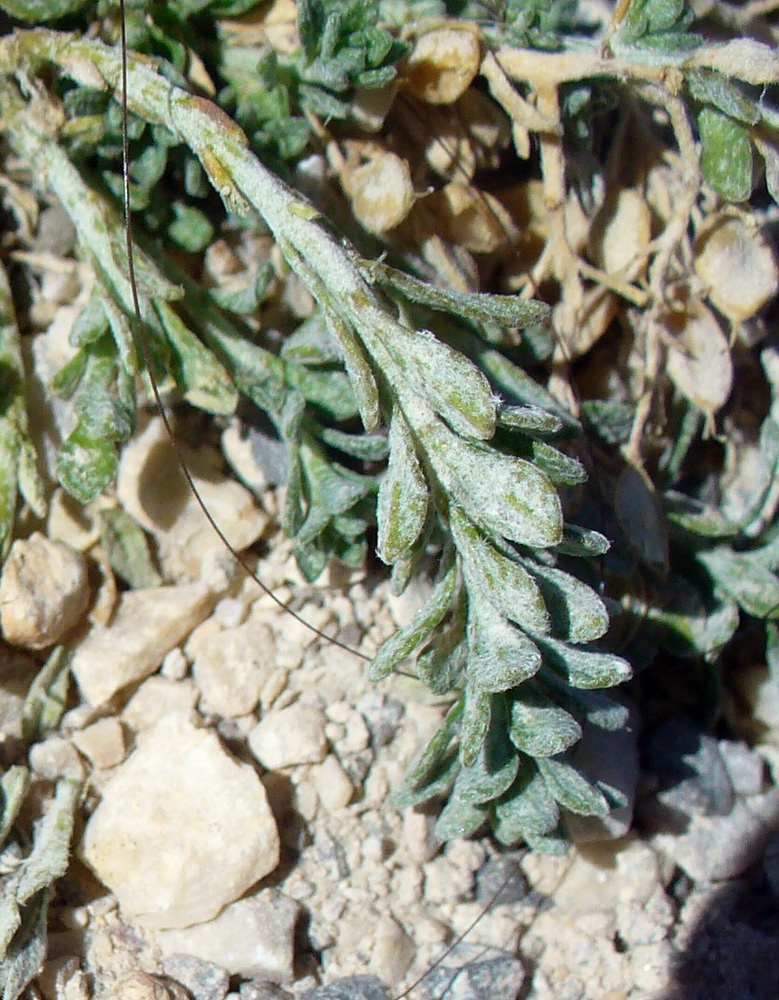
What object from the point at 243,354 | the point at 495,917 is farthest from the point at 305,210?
the point at 495,917

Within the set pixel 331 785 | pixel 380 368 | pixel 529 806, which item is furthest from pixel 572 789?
pixel 380 368

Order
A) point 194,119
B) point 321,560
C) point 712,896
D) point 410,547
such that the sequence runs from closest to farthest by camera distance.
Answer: point 410,547, point 194,119, point 321,560, point 712,896

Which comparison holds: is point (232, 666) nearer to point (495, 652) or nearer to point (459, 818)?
point (459, 818)

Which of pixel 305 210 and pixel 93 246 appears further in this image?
pixel 93 246

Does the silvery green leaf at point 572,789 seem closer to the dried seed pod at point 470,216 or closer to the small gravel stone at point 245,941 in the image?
the small gravel stone at point 245,941

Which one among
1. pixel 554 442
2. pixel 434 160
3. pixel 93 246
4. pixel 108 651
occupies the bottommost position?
pixel 108 651

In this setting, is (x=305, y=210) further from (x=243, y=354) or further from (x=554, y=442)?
(x=554, y=442)

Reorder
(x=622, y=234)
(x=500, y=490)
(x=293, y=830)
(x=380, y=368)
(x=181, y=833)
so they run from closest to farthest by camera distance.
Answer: (x=500, y=490), (x=380, y=368), (x=181, y=833), (x=293, y=830), (x=622, y=234)

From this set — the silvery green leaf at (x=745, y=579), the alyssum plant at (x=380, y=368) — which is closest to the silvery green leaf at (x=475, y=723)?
the alyssum plant at (x=380, y=368)
